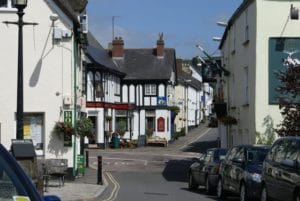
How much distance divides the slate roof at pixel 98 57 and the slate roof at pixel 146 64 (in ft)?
5.08

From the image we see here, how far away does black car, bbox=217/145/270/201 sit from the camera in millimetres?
17812

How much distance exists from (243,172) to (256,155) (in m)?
0.90

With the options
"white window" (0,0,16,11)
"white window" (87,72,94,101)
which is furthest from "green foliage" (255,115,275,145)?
"white window" (87,72,94,101)

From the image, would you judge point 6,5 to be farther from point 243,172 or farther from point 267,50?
point 243,172

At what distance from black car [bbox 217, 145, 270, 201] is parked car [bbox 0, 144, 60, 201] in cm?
1325

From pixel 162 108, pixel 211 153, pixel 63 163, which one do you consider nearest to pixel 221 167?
pixel 211 153

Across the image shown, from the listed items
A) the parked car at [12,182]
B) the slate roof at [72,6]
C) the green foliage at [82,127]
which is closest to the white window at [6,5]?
the slate roof at [72,6]

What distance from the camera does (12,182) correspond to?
4188mm

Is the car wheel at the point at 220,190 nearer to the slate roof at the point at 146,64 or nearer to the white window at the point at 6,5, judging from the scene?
the white window at the point at 6,5

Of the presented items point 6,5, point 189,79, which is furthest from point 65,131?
point 189,79

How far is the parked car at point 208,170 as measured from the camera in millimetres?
23312

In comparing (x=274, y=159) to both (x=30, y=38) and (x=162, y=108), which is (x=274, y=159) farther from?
(x=162, y=108)

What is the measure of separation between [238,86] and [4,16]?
43.6 feet

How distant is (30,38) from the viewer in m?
26.8
